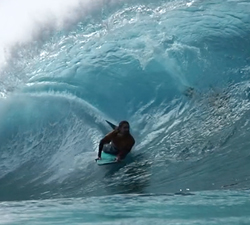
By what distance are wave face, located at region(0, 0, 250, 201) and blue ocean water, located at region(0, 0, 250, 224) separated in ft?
0.07

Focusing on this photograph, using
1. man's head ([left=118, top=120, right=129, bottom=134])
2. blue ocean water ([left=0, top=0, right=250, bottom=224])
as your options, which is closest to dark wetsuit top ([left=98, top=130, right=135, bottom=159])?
man's head ([left=118, top=120, right=129, bottom=134])

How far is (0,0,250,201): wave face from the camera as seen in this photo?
911cm

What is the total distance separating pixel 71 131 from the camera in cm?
1107

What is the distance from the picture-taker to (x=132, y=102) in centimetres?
1135

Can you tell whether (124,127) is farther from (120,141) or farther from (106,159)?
(106,159)

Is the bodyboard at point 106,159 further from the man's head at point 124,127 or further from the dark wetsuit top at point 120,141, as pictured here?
the man's head at point 124,127

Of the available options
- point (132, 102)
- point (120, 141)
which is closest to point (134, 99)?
point (132, 102)

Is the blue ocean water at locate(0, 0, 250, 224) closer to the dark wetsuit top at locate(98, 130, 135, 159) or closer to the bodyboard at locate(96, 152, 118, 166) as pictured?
the bodyboard at locate(96, 152, 118, 166)

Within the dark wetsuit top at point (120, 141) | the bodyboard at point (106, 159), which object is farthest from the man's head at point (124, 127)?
the bodyboard at point (106, 159)

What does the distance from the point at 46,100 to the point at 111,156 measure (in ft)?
8.65

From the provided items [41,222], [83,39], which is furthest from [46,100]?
[41,222]

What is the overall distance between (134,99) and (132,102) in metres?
0.08

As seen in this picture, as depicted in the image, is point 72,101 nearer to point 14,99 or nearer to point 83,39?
point 14,99

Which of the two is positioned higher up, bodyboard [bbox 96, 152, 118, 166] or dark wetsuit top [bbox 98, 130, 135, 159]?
dark wetsuit top [bbox 98, 130, 135, 159]
